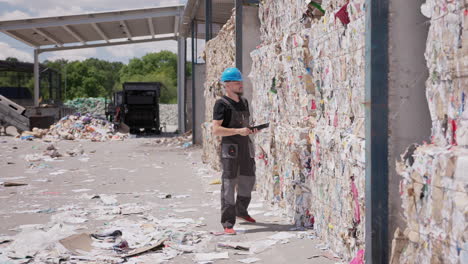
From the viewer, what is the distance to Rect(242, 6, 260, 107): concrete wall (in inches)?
333

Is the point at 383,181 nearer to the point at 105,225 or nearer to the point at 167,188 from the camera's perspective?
the point at 105,225

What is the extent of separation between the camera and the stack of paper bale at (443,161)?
8.09 feet

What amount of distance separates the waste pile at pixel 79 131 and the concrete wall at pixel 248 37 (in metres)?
14.3

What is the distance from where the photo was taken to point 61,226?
5.44 m

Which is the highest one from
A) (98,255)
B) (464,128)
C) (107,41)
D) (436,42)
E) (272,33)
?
(107,41)

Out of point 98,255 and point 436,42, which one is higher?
point 436,42

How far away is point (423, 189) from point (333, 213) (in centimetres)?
169

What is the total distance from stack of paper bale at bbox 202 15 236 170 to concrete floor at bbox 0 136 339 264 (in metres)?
0.48

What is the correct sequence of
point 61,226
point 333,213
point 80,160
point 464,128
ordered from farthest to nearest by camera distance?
point 80,160 < point 61,226 < point 333,213 < point 464,128

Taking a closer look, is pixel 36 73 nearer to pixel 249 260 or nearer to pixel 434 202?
pixel 249 260

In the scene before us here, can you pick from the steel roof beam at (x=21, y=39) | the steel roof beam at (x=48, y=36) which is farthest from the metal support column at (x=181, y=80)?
the steel roof beam at (x=21, y=39)

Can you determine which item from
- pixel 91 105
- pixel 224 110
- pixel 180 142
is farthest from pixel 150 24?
pixel 91 105

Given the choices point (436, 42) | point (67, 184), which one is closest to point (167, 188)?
point (67, 184)

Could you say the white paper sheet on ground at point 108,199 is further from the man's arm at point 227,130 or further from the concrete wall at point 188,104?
the concrete wall at point 188,104
